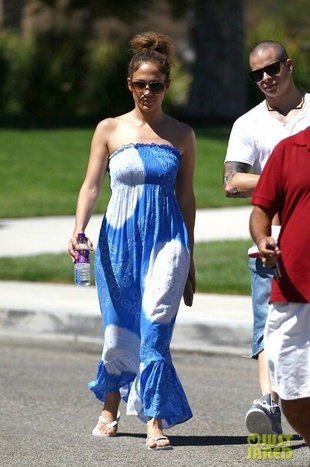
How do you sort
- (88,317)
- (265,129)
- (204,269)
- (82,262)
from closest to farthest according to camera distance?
1. (265,129)
2. (82,262)
3. (88,317)
4. (204,269)

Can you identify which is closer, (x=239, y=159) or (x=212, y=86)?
Result: (x=239, y=159)

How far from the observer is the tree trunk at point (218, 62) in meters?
27.8

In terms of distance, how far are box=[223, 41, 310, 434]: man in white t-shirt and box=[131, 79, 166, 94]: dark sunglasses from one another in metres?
0.48

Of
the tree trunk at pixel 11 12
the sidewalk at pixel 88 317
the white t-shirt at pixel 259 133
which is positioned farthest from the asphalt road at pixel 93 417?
the tree trunk at pixel 11 12

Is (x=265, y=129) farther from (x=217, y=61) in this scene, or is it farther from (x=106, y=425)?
(x=217, y=61)

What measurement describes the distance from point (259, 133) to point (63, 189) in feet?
44.5

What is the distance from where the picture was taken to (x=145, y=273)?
20.8ft

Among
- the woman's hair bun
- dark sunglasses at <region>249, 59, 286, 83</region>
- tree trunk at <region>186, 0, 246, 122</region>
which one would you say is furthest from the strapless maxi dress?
tree trunk at <region>186, 0, 246, 122</region>

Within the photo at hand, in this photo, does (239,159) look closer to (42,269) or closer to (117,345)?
(117,345)

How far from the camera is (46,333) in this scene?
10055mm

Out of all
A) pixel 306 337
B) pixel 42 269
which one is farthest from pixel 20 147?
pixel 306 337

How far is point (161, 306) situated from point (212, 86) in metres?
22.4

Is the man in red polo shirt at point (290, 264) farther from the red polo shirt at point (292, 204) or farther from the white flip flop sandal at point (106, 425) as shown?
the white flip flop sandal at point (106, 425)

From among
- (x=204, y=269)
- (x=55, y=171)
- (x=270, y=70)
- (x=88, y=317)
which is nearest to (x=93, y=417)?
(x=270, y=70)
